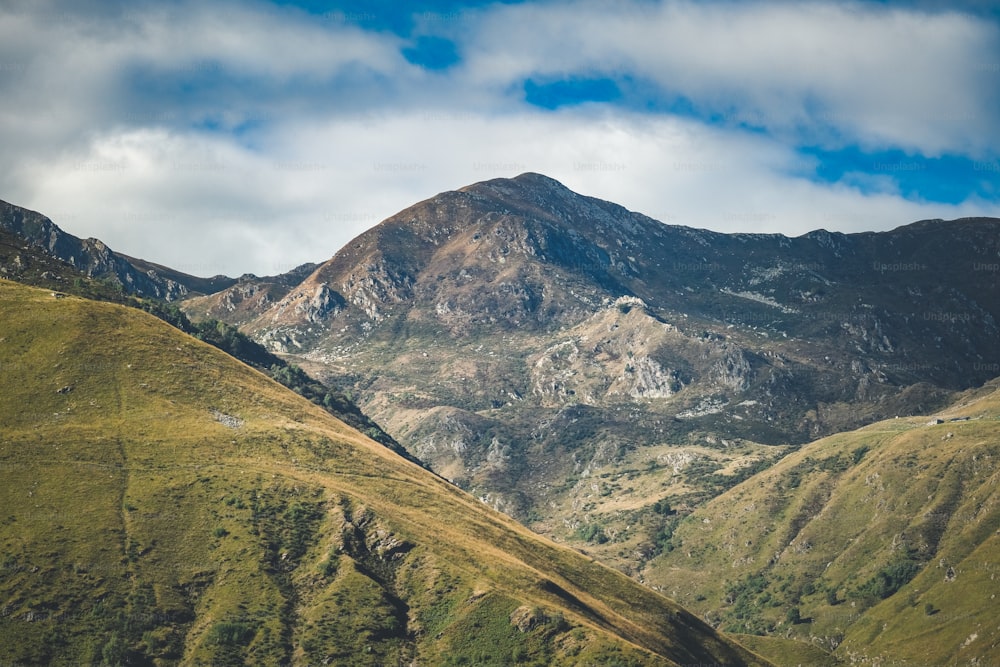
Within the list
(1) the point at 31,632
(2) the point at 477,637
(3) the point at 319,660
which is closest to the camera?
(1) the point at 31,632

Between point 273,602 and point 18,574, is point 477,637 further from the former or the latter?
point 18,574

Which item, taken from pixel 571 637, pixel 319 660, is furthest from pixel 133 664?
pixel 571 637

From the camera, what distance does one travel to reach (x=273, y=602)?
196750mm

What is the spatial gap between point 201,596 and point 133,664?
2171 cm

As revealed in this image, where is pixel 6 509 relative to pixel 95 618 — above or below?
above

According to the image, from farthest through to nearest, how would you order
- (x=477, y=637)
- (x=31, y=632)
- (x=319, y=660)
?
(x=477, y=637)
(x=319, y=660)
(x=31, y=632)

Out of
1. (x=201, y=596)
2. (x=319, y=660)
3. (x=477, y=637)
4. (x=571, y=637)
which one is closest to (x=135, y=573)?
(x=201, y=596)

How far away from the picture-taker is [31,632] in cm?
17250

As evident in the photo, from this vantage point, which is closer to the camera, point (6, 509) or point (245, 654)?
point (245, 654)

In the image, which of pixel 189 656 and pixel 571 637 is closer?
pixel 189 656

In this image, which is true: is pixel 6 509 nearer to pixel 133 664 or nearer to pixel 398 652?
pixel 133 664

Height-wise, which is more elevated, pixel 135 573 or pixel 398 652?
pixel 135 573

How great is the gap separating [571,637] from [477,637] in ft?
65.5

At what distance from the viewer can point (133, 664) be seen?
17538cm
